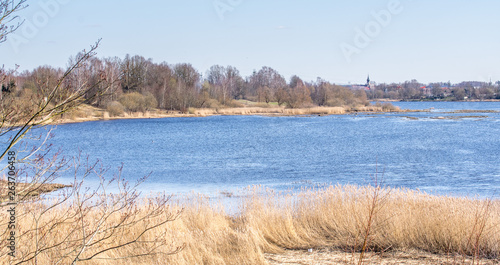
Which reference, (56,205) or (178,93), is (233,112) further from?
(56,205)

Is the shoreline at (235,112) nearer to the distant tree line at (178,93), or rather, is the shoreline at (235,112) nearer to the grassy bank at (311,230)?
the distant tree line at (178,93)

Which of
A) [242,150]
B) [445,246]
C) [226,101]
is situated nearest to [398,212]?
[445,246]

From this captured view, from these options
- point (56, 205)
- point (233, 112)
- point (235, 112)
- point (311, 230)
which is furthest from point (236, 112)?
point (56, 205)

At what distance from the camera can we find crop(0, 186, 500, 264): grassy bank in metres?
7.62

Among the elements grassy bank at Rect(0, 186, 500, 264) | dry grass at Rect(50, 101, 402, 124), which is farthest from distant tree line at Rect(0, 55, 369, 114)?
grassy bank at Rect(0, 186, 500, 264)

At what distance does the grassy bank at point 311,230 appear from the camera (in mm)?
7621

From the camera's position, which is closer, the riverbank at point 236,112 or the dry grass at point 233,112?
the dry grass at point 233,112

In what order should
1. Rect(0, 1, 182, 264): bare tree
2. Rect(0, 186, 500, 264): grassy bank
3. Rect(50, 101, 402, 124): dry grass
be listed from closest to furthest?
1. Rect(0, 1, 182, 264): bare tree
2. Rect(0, 186, 500, 264): grassy bank
3. Rect(50, 101, 402, 124): dry grass

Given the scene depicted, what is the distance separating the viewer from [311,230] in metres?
9.81

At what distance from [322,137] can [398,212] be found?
109ft

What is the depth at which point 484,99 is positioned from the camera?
527 feet

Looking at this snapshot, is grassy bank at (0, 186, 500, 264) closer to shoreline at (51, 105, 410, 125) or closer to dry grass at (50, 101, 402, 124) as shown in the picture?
dry grass at (50, 101, 402, 124)

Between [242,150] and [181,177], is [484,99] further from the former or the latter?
[181,177]

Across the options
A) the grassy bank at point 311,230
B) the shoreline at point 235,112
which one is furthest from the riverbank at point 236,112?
the grassy bank at point 311,230
